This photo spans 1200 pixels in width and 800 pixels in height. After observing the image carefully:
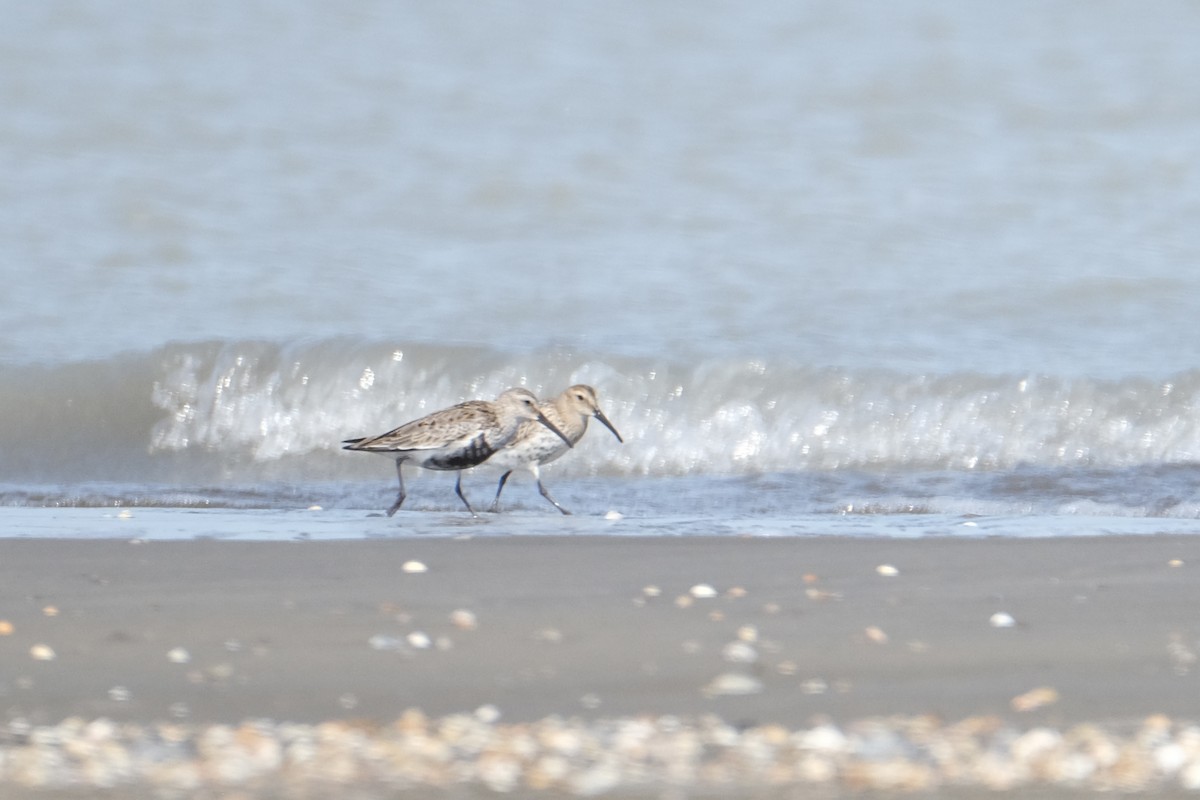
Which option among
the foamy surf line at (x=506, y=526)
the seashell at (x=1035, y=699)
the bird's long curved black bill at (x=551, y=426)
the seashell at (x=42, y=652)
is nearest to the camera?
the seashell at (x=1035, y=699)

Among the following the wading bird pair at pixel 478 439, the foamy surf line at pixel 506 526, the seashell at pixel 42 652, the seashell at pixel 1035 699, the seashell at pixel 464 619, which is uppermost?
the wading bird pair at pixel 478 439

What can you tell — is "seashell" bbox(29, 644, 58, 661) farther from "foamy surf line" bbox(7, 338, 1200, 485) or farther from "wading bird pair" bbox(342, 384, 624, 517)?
"foamy surf line" bbox(7, 338, 1200, 485)

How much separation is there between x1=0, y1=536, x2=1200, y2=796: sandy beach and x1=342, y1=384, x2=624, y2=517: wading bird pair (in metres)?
1.15

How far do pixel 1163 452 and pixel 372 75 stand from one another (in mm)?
7658

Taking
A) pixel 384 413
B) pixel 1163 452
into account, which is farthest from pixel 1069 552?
pixel 384 413

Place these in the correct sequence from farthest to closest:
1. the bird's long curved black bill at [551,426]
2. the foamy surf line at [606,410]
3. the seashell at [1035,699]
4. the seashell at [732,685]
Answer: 1. the foamy surf line at [606,410]
2. the bird's long curved black bill at [551,426]
3. the seashell at [732,685]
4. the seashell at [1035,699]

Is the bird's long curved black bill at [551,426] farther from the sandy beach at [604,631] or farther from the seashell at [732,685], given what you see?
the seashell at [732,685]

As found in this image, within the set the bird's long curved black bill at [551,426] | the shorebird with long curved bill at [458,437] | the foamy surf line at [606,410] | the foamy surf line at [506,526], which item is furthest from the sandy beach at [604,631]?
the foamy surf line at [606,410]

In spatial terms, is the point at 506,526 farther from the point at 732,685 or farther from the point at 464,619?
the point at 732,685

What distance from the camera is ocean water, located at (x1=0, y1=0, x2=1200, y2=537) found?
7.43 m

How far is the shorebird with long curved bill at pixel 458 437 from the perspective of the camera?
6.33m

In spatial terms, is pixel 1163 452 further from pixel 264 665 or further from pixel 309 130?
pixel 309 130

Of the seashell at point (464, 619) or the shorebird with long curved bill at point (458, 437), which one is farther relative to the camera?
the shorebird with long curved bill at point (458, 437)

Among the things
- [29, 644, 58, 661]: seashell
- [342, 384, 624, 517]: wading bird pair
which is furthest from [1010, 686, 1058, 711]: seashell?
[342, 384, 624, 517]: wading bird pair
